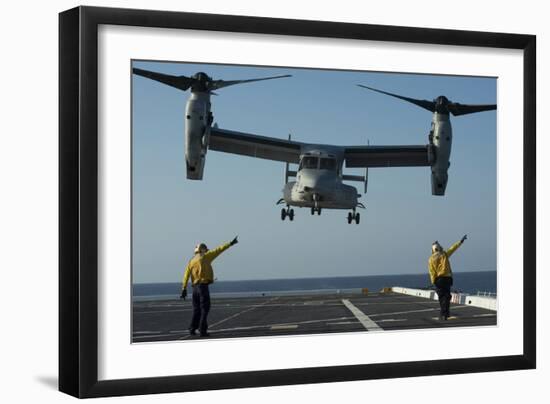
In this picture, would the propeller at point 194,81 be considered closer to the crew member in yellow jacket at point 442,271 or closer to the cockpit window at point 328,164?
the crew member in yellow jacket at point 442,271

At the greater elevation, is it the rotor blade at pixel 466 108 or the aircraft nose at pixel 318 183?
the rotor blade at pixel 466 108

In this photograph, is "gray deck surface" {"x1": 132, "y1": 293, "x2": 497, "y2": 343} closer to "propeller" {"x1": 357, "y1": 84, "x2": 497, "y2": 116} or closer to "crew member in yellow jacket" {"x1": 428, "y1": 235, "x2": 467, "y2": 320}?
"crew member in yellow jacket" {"x1": 428, "y1": 235, "x2": 467, "y2": 320}

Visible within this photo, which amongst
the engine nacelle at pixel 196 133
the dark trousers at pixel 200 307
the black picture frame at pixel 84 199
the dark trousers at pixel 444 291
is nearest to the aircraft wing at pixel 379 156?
the dark trousers at pixel 444 291

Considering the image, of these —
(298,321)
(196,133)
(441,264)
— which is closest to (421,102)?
(441,264)

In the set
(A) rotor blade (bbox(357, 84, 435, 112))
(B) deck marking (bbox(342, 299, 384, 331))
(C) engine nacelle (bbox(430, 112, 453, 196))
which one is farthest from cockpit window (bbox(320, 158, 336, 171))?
(C) engine nacelle (bbox(430, 112, 453, 196))

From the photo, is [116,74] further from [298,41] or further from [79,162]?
[298,41]

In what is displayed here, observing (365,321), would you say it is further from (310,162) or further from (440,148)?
(310,162)
